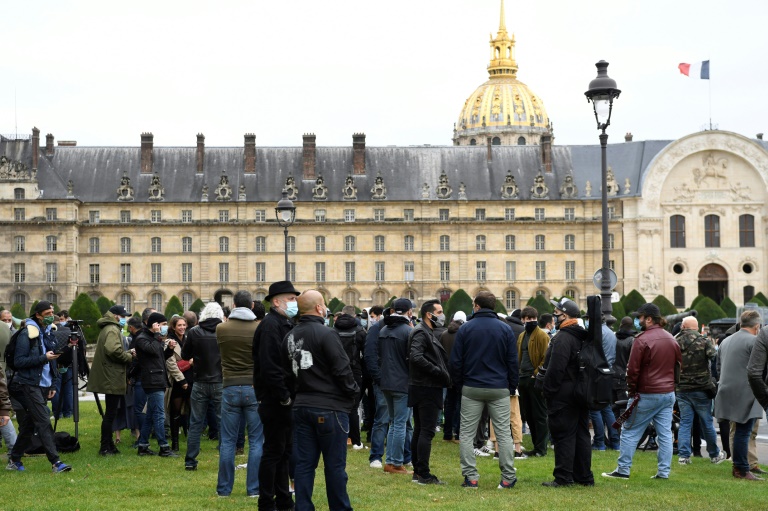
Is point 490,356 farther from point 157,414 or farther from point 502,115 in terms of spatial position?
point 502,115

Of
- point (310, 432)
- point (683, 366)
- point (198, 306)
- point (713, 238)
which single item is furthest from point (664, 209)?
point (310, 432)

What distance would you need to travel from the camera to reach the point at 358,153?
7431 cm

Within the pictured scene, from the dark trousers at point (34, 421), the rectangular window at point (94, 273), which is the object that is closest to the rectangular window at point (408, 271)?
the rectangular window at point (94, 273)

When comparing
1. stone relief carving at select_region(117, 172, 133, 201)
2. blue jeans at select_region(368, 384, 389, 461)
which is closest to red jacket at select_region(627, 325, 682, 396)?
blue jeans at select_region(368, 384, 389, 461)

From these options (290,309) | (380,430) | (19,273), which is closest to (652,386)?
(380,430)

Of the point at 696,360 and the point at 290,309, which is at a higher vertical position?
the point at 290,309

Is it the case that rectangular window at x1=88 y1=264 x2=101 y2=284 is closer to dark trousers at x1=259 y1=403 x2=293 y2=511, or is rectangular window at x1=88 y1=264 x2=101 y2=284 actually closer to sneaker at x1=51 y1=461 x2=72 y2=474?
sneaker at x1=51 y1=461 x2=72 y2=474

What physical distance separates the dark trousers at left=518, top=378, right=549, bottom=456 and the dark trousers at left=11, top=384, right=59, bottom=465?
634 centimetres

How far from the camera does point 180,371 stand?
15641 mm

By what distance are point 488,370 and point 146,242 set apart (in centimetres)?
6150

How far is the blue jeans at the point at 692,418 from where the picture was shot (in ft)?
46.6

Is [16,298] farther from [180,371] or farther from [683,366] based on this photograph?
[683,366]

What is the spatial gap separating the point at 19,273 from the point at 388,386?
6080 cm

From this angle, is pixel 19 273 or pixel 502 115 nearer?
pixel 19 273
